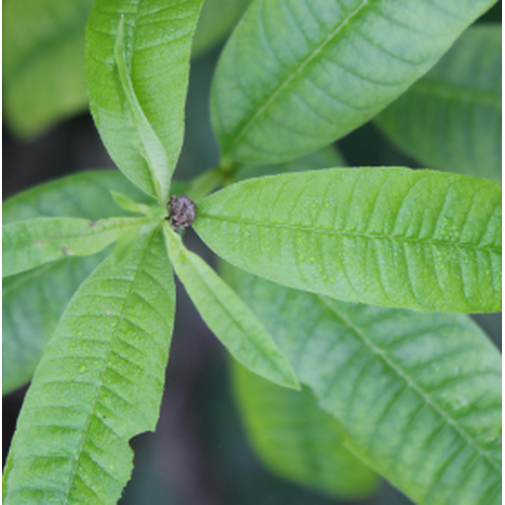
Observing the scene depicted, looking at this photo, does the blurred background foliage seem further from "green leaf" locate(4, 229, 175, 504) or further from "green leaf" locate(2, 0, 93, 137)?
"green leaf" locate(4, 229, 175, 504)

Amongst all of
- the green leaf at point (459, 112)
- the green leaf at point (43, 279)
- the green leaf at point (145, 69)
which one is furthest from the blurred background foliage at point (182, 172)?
the green leaf at point (145, 69)

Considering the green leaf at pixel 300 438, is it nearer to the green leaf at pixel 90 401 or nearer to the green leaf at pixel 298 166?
the green leaf at pixel 298 166

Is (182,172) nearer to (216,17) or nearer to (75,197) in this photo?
(216,17)

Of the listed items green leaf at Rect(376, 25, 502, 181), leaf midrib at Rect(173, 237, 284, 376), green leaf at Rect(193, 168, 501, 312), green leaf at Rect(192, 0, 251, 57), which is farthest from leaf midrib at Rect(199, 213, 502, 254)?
green leaf at Rect(192, 0, 251, 57)

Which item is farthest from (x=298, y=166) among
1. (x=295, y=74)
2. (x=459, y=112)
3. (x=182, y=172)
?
(x=182, y=172)

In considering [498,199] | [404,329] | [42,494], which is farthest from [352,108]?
[42,494]

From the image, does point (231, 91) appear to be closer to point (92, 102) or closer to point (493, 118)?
point (92, 102)
